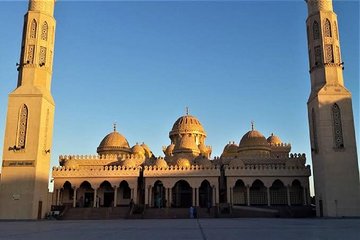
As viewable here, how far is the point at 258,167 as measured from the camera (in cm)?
3234

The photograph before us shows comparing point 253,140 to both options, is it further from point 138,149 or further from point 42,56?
point 42,56

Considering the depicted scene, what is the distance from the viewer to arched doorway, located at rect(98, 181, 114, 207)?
112 ft

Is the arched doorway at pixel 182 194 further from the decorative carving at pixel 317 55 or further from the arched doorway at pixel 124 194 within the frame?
the decorative carving at pixel 317 55

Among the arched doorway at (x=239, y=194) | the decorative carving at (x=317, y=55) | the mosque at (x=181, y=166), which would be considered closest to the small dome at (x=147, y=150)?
the mosque at (x=181, y=166)

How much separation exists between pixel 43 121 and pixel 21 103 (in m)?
1.97

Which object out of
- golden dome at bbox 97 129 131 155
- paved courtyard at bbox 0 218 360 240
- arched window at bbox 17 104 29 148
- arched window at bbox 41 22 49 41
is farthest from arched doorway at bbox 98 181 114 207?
paved courtyard at bbox 0 218 360 240

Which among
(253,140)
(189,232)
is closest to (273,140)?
(253,140)

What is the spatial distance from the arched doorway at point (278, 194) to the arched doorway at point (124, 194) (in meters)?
11.9

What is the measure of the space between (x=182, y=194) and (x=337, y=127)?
13.9 m

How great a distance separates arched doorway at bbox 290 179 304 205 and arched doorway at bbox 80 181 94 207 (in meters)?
16.4

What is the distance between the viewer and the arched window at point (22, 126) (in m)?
27.1

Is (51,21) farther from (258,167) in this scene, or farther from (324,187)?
(324,187)

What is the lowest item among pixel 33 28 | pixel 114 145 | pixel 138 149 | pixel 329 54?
pixel 138 149

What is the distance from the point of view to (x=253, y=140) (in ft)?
122
